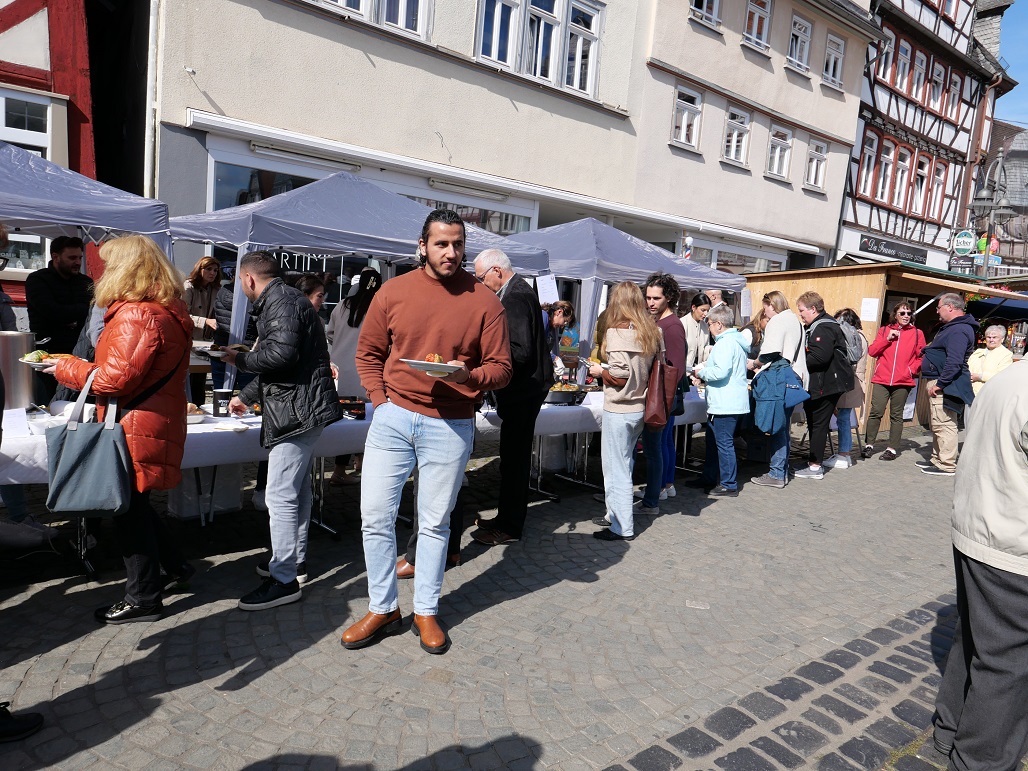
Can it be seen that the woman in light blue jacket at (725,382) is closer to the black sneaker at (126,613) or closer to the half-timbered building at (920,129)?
the black sneaker at (126,613)

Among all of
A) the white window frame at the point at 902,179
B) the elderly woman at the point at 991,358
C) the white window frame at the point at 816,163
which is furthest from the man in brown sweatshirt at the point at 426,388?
the white window frame at the point at 902,179

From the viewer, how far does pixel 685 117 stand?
49.5 feet

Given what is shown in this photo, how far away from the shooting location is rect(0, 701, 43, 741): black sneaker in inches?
100

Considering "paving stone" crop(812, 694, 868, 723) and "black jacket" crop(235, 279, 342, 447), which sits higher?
"black jacket" crop(235, 279, 342, 447)

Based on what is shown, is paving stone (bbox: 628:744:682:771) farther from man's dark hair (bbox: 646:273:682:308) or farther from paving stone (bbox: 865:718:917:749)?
man's dark hair (bbox: 646:273:682:308)

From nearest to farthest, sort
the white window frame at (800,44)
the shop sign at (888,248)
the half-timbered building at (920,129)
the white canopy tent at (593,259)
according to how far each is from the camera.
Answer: the white canopy tent at (593,259)
the white window frame at (800,44)
the half-timbered building at (920,129)
the shop sign at (888,248)

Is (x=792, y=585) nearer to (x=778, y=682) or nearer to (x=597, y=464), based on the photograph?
(x=778, y=682)

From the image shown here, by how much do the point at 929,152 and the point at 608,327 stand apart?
2227cm

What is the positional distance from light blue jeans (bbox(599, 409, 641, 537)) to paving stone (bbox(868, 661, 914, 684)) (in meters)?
1.94

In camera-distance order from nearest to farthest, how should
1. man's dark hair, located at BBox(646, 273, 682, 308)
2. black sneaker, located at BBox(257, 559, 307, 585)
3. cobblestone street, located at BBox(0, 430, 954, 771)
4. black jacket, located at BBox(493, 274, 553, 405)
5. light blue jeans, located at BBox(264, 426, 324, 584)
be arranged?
cobblestone street, located at BBox(0, 430, 954, 771), light blue jeans, located at BBox(264, 426, 324, 584), black sneaker, located at BBox(257, 559, 307, 585), black jacket, located at BBox(493, 274, 553, 405), man's dark hair, located at BBox(646, 273, 682, 308)

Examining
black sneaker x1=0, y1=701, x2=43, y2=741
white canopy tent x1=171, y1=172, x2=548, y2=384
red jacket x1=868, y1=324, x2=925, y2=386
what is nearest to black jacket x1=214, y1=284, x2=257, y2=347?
white canopy tent x1=171, y1=172, x2=548, y2=384

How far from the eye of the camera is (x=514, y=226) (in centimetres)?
1259

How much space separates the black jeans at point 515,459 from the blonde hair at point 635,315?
829 millimetres

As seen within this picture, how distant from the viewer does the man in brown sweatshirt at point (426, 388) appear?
317 centimetres
